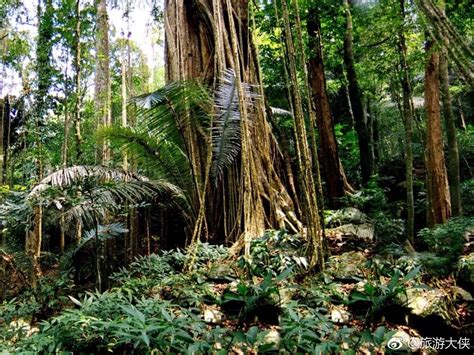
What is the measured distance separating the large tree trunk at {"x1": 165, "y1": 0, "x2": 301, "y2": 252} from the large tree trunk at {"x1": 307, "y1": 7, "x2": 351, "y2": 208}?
167cm

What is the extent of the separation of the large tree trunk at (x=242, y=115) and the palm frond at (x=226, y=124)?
Answer: 183mm

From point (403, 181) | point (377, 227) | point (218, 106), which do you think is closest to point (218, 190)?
point (218, 106)

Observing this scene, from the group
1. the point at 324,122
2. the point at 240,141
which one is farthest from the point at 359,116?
the point at 240,141

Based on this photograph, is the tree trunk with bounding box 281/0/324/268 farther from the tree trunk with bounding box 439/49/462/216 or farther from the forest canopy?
the tree trunk with bounding box 439/49/462/216

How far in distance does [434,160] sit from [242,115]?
3.19m

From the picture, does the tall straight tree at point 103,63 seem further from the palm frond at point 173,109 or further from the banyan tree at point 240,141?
the palm frond at point 173,109

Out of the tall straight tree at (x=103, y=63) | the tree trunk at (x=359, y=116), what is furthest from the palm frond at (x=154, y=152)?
the tree trunk at (x=359, y=116)

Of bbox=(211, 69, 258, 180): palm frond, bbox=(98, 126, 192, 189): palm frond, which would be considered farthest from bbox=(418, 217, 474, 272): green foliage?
bbox=(98, 126, 192, 189): palm frond

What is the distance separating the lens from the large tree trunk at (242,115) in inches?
169

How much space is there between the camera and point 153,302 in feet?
8.18

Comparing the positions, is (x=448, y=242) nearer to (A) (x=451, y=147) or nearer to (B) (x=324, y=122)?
(A) (x=451, y=147)

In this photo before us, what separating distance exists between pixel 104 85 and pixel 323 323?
240 inches

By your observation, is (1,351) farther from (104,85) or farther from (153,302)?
(104,85)

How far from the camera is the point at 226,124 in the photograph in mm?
4523
